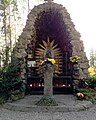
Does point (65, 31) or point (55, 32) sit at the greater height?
point (55, 32)

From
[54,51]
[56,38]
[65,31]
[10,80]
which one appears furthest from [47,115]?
[56,38]

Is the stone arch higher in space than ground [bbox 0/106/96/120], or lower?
higher

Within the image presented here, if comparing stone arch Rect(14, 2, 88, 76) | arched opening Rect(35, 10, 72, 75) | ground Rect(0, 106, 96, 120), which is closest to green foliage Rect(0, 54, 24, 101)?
stone arch Rect(14, 2, 88, 76)

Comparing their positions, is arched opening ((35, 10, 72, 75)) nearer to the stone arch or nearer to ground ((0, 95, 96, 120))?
the stone arch

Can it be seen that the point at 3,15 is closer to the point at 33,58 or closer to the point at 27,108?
the point at 33,58

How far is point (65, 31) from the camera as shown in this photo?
10766mm

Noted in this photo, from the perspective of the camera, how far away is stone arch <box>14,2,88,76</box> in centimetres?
972

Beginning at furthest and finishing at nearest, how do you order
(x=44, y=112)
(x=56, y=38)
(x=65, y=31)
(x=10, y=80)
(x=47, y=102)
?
(x=56, y=38)
(x=65, y=31)
(x=10, y=80)
(x=47, y=102)
(x=44, y=112)

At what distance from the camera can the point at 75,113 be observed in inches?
258

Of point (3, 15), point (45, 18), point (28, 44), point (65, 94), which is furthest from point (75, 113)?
point (3, 15)

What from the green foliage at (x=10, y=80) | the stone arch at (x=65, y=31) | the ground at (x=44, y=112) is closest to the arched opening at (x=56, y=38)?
the stone arch at (x=65, y=31)

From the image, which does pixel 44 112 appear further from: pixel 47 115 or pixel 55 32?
pixel 55 32

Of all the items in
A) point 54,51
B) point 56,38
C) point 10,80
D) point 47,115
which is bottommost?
point 47,115

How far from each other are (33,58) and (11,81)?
97.9 inches
